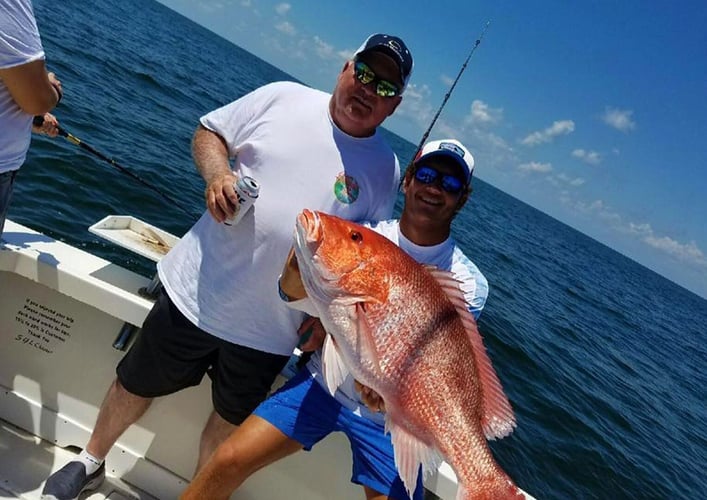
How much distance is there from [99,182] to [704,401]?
21.5 meters

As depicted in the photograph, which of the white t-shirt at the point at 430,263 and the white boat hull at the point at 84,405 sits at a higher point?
the white t-shirt at the point at 430,263

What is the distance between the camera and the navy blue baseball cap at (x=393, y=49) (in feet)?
7.77

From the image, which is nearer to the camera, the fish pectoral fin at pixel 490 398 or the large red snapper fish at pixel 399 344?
the large red snapper fish at pixel 399 344

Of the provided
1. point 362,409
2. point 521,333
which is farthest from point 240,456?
point 521,333

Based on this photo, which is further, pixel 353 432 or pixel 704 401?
pixel 704 401

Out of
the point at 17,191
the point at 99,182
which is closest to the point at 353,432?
the point at 17,191

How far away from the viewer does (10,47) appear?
1.81 metres

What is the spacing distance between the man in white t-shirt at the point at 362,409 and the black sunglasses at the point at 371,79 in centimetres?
35

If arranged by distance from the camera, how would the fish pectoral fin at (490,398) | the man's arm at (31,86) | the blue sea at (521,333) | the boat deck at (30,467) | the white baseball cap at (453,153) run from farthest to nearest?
the blue sea at (521,333) < the boat deck at (30,467) < the white baseball cap at (453,153) < the fish pectoral fin at (490,398) < the man's arm at (31,86)

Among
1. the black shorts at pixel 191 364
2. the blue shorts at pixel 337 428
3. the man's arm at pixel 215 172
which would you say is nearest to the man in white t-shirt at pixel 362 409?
A: the blue shorts at pixel 337 428

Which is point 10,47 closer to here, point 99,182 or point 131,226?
point 131,226

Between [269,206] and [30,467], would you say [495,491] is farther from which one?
[30,467]

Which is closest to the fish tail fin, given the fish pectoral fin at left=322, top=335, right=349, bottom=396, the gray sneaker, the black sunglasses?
the fish pectoral fin at left=322, top=335, right=349, bottom=396

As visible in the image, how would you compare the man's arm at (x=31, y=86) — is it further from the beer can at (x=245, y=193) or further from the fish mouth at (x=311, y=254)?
the fish mouth at (x=311, y=254)
